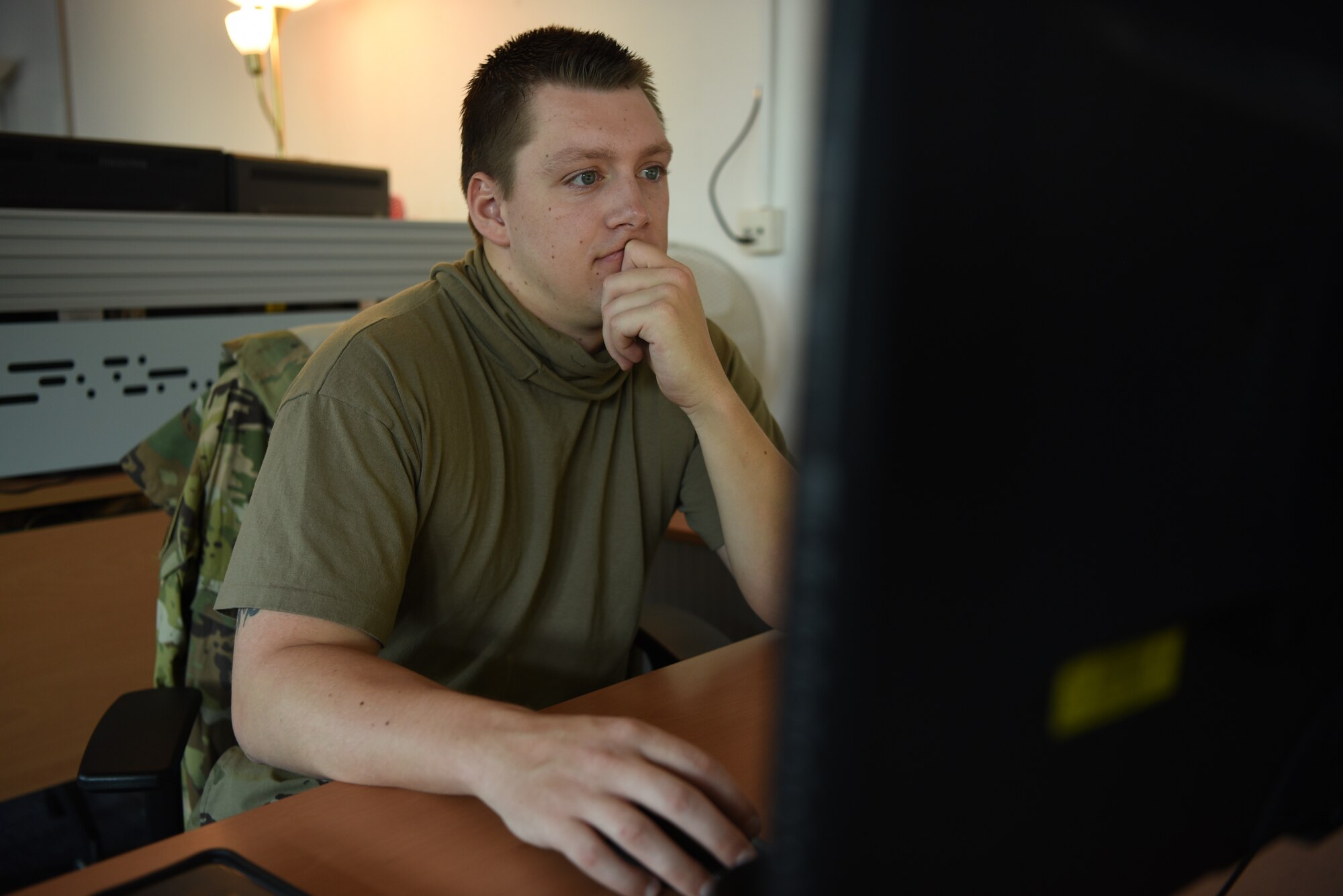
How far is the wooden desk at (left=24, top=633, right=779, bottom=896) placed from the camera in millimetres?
574

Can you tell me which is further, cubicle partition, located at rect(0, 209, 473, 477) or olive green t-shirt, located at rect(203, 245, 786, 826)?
cubicle partition, located at rect(0, 209, 473, 477)

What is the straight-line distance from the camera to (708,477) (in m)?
1.24

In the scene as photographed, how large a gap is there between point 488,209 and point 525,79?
16 cm

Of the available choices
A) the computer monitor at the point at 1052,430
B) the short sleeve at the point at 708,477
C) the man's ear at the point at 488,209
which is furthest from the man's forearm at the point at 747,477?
the computer monitor at the point at 1052,430

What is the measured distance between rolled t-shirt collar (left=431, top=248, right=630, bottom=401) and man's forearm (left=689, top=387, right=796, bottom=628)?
143 mm

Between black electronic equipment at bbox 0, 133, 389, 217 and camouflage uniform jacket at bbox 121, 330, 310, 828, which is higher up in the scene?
black electronic equipment at bbox 0, 133, 389, 217

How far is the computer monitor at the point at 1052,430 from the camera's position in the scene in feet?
0.70

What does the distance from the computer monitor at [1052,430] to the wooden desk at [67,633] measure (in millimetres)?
1705

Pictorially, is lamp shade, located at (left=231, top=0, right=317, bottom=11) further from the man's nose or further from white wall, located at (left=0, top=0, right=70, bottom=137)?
white wall, located at (left=0, top=0, right=70, bottom=137)

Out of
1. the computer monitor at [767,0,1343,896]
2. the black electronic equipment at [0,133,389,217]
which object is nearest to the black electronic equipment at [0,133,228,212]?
the black electronic equipment at [0,133,389,217]

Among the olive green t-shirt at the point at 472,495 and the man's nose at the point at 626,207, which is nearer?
the olive green t-shirt at the point at 472,495

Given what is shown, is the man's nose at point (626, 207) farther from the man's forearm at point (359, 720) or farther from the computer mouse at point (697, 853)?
the computer mouse at point (697, 853)

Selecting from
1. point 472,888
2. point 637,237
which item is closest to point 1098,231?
point 472,888

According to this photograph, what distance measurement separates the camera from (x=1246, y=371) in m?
0.29
